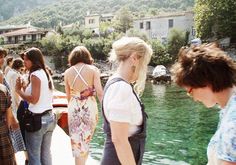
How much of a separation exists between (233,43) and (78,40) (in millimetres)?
24634

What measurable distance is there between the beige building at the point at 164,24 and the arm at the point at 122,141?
5300 centimetres

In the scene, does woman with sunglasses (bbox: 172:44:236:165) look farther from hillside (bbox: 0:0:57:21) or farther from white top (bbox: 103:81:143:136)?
hillside (bbox: 0:0:57:21)

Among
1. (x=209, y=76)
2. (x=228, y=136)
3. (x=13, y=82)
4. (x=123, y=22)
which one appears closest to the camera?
(x=228, y=136)

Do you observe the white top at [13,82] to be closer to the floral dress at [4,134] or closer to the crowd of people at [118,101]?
the crowd of people at [118,101]

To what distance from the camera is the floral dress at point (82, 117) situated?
4707 millimetres

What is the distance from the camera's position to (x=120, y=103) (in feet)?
8.66

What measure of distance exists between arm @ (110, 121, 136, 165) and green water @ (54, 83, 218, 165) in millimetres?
7378

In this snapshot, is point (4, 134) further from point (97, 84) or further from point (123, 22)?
point (123, 22)

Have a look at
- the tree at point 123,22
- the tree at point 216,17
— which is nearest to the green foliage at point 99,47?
the tree at point 123,22

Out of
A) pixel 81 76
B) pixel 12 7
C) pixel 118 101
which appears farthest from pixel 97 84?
pixel 12 7

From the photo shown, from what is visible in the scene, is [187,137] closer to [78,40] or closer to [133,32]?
[133,32]

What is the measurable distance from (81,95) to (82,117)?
27 centimetres

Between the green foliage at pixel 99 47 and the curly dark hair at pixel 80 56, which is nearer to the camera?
the curly dark hair at pixel 80 56

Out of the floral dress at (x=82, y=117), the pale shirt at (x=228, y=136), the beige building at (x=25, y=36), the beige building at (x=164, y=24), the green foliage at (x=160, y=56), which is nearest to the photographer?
the pale shirt at (x=228, y=136)
